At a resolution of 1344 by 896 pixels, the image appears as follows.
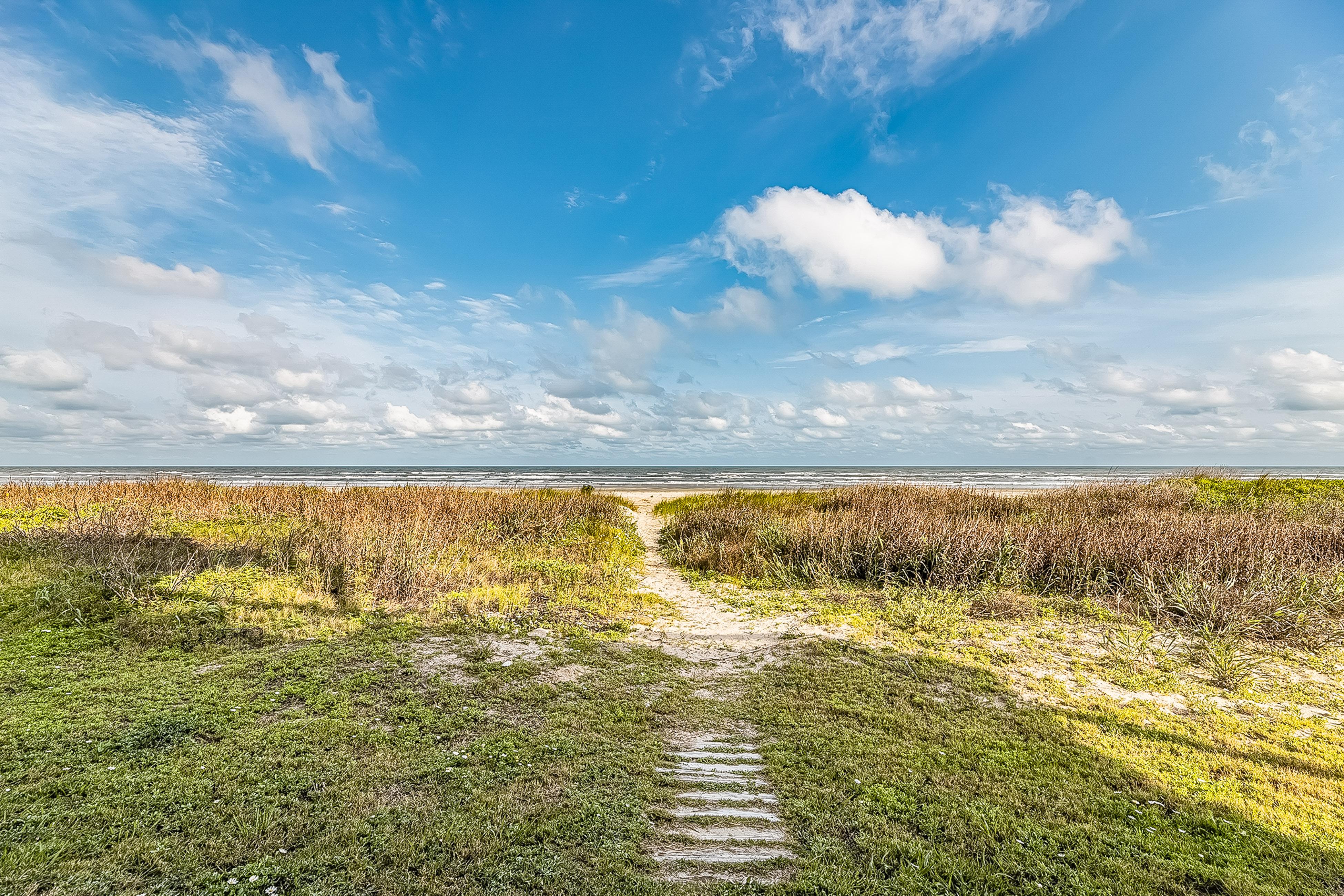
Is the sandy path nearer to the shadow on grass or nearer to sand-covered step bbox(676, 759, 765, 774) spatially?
the shadow on grass

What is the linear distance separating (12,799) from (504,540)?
32.6 ft

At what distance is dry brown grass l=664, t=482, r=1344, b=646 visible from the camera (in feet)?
25.8

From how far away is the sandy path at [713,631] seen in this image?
6.91m

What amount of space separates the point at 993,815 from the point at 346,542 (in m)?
9.93

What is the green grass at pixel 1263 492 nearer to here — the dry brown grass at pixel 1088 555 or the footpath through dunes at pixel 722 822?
the dry brown grass at pixel 1088 555

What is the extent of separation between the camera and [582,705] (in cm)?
508

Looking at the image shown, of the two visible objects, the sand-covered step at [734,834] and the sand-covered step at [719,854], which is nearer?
the sand-covered step at [719,854]

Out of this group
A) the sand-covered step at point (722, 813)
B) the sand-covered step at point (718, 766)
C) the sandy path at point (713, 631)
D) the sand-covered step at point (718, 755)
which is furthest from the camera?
the sandy path at point (713, 631)

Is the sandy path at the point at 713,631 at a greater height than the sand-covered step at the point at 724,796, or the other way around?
the sand-covered step at the point at 724,796

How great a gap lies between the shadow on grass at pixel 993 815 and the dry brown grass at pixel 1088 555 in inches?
187

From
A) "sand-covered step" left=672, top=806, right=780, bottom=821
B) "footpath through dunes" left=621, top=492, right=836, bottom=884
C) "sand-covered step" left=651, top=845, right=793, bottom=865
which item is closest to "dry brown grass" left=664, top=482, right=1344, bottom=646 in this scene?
"footpath through dunes" left=621, top=492, right=836, bottom=884

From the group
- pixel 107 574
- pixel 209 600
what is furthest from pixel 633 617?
pixel 107 574

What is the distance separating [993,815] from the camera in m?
3.45

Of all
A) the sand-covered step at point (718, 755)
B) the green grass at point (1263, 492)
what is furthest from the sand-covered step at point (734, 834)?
the green grass at point (1263, 492)
